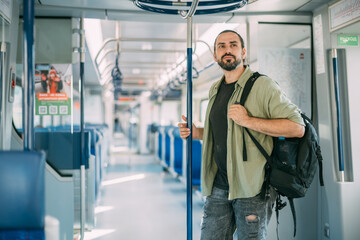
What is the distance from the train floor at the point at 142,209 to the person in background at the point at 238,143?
2077mm

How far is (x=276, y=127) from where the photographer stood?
5.55 ft

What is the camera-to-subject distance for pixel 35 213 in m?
1.33

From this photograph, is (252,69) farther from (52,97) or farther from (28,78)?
(28,78)

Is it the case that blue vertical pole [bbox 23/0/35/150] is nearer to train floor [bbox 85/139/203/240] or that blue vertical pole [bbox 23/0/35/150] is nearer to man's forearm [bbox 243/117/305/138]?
man's forearm [bbox 243/117/305/138]

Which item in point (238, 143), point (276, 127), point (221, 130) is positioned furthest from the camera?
point (221, 130)

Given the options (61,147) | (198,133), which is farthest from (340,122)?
(61,147)

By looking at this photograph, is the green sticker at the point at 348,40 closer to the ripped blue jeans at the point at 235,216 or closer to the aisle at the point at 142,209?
the ripped blue jeans at the point at 235,216

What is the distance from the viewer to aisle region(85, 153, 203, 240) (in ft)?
13.1

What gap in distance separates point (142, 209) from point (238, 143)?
3.55m


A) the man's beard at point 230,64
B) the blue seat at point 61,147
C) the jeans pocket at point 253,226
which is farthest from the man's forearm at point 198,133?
the blue seat at point 61,147

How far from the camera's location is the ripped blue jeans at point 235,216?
1.77m

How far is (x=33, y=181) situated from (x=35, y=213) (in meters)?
0.12

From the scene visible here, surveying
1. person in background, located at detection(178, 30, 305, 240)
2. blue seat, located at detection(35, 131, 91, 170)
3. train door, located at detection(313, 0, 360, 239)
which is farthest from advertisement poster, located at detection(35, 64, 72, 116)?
train door, located at detection(313, 0, 360, 239)

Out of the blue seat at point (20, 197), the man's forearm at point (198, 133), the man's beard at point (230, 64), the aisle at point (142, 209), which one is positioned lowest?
the aisle at point (142, 209)
